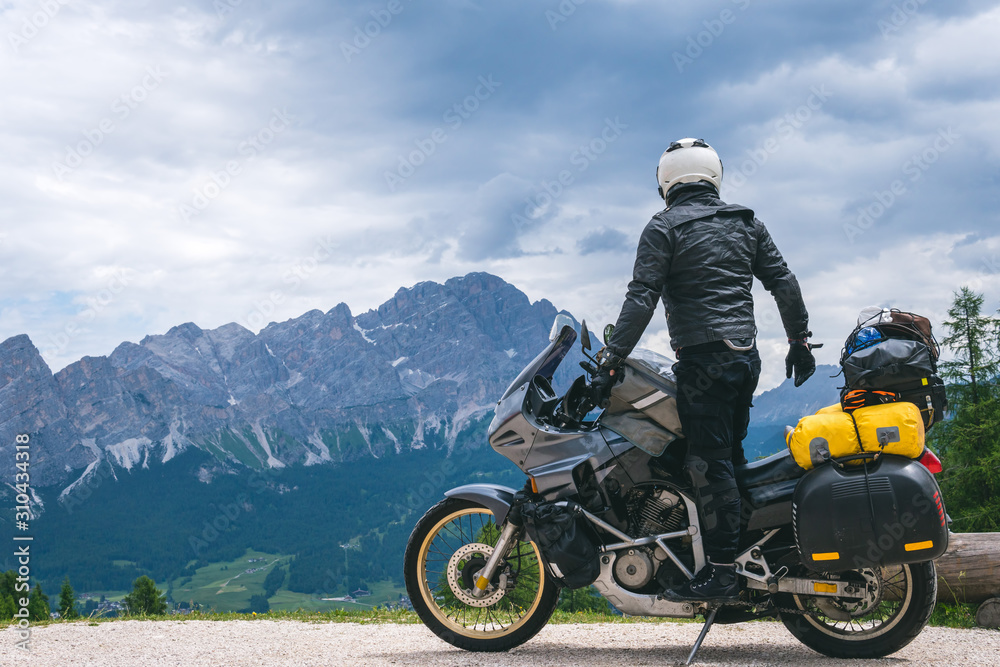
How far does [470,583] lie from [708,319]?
2.58m

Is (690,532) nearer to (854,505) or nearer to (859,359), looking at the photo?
(854,505)

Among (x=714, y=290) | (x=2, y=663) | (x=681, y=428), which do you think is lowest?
(x=2, y=663)

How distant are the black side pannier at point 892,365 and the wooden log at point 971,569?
315 centimetres

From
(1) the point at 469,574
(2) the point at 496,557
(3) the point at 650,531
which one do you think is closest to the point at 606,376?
(3) the point at 650,531

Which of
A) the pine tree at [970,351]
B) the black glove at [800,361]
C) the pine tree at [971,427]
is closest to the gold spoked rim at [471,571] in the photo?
the black glove at [800,361]

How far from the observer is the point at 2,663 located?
5.38m

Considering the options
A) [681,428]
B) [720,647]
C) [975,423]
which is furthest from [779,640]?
[975,423]

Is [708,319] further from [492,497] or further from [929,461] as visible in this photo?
[492,497]

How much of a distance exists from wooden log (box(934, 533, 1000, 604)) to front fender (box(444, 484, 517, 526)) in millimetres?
4318

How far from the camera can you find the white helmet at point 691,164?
5.28 meters

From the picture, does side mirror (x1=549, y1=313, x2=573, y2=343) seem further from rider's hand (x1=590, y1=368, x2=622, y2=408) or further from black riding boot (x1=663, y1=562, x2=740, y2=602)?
black riding boot (x1=663, y1=562, x2=740, y2=602)

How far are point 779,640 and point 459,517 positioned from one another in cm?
276

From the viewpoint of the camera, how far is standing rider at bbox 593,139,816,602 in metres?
4.82

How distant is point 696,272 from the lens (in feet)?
16.5
